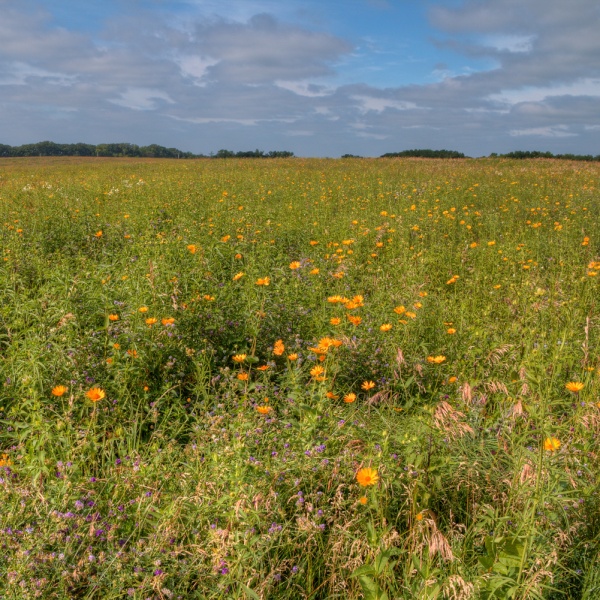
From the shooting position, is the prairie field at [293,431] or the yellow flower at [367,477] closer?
the prairie field at [293,431]

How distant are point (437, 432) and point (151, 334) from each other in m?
1.88

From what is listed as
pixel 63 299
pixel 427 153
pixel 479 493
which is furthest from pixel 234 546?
pixel 427 153

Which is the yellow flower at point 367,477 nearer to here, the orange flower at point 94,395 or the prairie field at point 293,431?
the prairie field at point 293,431

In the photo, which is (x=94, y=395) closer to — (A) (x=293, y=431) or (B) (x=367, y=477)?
(A) (x=293, y=431)

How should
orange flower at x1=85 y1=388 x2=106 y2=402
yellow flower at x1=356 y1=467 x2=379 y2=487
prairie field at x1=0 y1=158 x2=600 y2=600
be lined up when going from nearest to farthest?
prairie field at x1=0 y1=158 x2=600 y2=600 → yellow flower at x1=356 y1=467 x2=379 y2=487 → orange flower at x1=85 y1=388 x2=106 y2=402

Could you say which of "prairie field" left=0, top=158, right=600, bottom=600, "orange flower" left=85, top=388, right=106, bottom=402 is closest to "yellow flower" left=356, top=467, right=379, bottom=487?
"prairie field" left=0, top=158, right=600, bottom=600

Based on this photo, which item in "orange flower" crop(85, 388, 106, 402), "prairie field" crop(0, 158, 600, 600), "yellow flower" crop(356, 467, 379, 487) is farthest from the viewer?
"orange flower" crop(85, 388, 106, 402)

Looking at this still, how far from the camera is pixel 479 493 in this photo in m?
2.23

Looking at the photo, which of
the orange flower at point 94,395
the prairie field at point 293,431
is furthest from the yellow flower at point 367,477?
the orange flower at point 94,395

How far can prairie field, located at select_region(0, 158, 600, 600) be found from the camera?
1788 mm

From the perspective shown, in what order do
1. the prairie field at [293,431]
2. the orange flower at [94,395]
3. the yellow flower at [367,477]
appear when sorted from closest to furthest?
the prairie field at [293,431] < the yellow flower at [367,477] < the orange flower at [94,395]

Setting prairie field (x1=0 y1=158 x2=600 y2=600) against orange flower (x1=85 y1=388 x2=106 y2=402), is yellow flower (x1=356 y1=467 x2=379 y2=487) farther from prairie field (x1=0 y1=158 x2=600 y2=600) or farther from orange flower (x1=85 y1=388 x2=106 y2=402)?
orange flower (x1=85 y1=388 x2=106 y2=402)

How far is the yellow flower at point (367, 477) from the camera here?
2010 millimetres

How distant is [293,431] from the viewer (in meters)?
2.46
